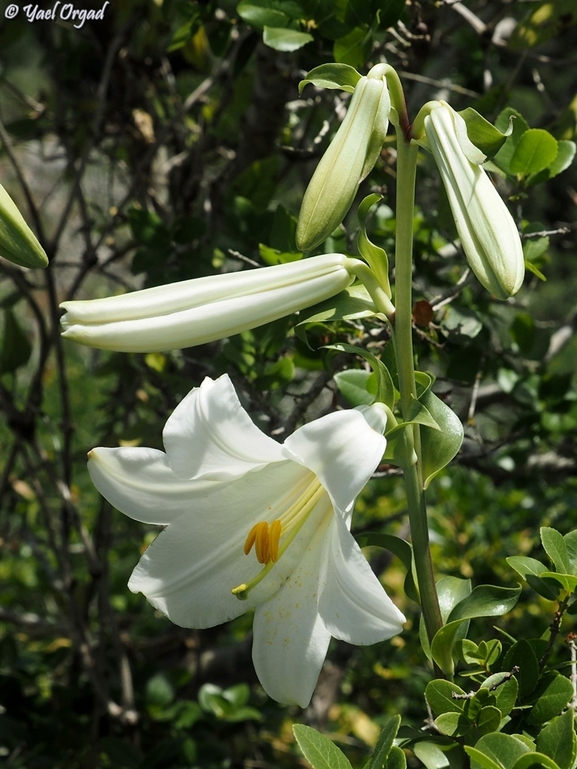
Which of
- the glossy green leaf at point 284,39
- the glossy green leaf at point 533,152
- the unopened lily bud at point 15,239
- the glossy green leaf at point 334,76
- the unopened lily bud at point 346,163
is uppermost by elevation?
the glossy green leaf at point 334,76

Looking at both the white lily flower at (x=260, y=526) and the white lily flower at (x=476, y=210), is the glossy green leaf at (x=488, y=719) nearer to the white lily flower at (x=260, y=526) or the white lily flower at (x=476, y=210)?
the white lily flower at (x=260, y=526)

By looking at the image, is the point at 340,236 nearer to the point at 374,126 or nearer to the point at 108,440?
the point at 374,126

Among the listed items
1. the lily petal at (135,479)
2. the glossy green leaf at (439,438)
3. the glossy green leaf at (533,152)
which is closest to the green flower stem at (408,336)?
the glossy green leaf at (439,438)

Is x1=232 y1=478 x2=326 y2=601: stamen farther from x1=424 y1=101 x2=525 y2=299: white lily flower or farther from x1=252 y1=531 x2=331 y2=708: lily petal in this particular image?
x1=424 y1=101 x2=525 y2=299: white lily flower

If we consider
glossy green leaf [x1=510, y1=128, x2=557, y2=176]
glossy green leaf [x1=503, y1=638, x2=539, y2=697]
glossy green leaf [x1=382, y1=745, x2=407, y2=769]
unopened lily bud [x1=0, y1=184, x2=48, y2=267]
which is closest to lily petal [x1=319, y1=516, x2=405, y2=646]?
glossy green leaf [x1=382, y1=745, x2=407, y2=769]

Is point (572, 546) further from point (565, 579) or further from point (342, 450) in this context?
A: point (342, 450)
